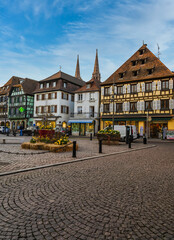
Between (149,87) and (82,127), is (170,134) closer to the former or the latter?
(149,87)

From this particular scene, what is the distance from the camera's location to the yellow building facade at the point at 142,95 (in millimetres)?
27459

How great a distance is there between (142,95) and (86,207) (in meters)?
28.1

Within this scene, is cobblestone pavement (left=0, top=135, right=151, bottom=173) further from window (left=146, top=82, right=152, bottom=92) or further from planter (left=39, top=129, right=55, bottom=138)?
window (left=146, top=82, right=152, bottom=92)

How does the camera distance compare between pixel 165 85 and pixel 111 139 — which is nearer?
pixel 111 139

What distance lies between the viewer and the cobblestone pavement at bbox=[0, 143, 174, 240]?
8.33 ft

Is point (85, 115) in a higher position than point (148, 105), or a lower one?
lower

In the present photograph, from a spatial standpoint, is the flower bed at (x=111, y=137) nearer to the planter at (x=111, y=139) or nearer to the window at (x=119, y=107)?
the planter at (x=111, y=139)

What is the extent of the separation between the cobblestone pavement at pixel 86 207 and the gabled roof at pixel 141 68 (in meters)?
25.9

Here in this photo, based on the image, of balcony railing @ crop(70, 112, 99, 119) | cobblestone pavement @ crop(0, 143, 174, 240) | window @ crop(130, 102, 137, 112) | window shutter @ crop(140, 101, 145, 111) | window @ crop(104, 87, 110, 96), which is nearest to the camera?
cobblestone pavement @ crop(0, 143, 174, 240)

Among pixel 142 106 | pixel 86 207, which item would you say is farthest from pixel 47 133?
pixel 142 106

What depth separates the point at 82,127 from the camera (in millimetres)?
36094

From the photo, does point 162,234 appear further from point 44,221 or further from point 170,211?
point 44,221

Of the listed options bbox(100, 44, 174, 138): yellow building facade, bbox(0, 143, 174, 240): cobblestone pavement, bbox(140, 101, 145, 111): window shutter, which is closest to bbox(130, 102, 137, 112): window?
bbox(100, 44, 174, 138): yellow building facade

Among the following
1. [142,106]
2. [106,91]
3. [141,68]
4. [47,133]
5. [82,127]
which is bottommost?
[47,133]
